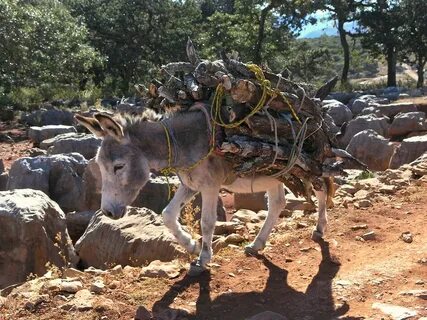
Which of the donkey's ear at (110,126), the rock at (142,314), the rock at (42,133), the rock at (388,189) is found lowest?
the rock at (142,314)

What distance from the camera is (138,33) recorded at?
126 feet

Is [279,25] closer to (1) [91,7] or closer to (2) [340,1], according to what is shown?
(2) [340,1]

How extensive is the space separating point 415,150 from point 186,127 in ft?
29.7

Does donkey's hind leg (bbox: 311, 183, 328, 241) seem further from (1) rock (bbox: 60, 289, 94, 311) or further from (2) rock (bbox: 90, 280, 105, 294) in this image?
(1) rock (bbox: 60, 289, 94, 311)

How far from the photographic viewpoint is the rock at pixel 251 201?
1096cm

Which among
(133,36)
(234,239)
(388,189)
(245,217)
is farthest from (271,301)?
(133,36)

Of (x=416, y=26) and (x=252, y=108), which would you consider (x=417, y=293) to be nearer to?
(x=252, y=108)

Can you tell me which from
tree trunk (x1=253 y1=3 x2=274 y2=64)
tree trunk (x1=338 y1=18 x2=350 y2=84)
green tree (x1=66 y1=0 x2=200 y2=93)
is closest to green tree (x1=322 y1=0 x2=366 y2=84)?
tree trunk (x1=338 y1=18 x2=350 y2=84)

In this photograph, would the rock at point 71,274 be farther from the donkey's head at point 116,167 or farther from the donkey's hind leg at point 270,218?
the donkey's hind leg at point 270,218

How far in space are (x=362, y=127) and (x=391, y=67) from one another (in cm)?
2162

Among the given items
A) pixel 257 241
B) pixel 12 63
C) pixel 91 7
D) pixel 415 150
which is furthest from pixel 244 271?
pixel 91 7

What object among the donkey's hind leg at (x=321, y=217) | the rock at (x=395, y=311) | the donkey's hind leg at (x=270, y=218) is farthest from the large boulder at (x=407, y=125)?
the rock at (x=395, y=311)

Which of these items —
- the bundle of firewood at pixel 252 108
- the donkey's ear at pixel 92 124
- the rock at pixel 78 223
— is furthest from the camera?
the rock at pixel 78 223

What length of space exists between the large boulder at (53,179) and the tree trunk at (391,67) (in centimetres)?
2968
